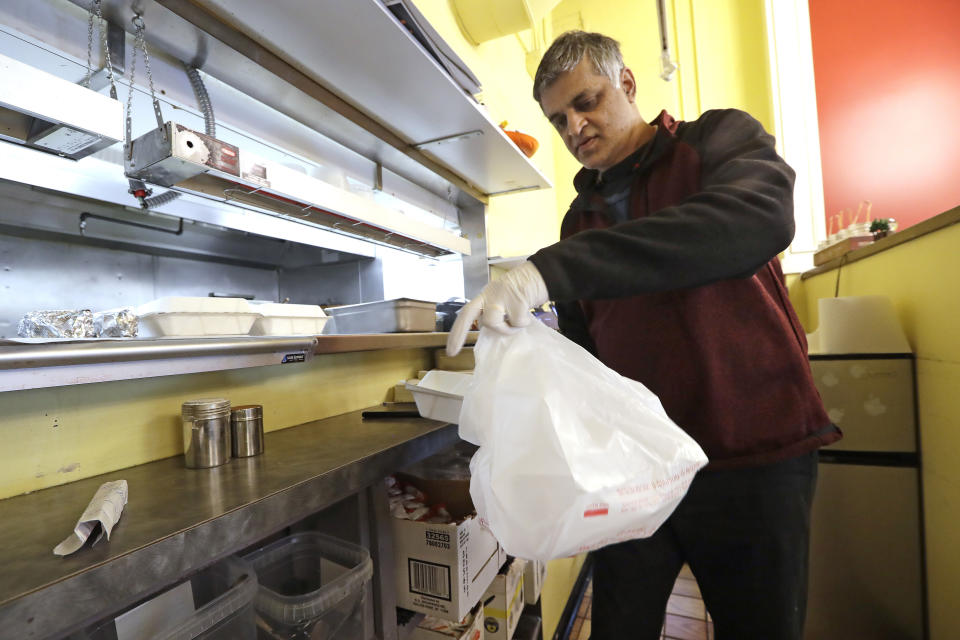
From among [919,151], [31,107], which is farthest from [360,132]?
[919,151]

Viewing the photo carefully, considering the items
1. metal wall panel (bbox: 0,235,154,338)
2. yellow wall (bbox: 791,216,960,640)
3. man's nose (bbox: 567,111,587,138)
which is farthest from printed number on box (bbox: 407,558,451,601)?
metal wall panel (bbox: 0,235,154,338)

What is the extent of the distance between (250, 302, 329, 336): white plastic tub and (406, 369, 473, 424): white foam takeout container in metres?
0.32

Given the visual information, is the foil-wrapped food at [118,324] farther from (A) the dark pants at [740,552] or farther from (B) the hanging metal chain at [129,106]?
(A) the dark pants at [740,552]

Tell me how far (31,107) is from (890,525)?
2470 millimetres

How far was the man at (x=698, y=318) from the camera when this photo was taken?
2.32 feet

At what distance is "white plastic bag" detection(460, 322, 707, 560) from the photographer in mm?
578

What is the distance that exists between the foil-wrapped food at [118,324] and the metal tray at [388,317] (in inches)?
26.3

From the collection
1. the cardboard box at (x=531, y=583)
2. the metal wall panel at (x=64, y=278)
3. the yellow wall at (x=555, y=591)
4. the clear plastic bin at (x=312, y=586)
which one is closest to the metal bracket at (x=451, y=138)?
the metal wall panel at (x=64, y=278)

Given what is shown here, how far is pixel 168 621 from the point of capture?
844mm

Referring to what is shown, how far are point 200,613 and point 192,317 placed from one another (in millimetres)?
553

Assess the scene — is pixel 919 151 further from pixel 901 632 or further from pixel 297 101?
pixel 297 101

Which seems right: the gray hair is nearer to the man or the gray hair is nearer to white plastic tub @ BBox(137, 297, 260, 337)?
the man

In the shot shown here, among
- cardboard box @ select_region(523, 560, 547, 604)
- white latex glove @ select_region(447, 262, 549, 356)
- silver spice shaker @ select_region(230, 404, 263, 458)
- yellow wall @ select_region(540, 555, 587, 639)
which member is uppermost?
white latex glove @ select_region(447, 262, 549, 356)

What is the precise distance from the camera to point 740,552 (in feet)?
3.01
